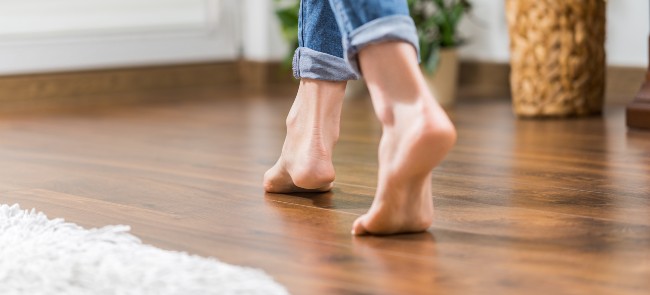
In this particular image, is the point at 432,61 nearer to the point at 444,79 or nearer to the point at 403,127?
the point at 444,79

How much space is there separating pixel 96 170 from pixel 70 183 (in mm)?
132

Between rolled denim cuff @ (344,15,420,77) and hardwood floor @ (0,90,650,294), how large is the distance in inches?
8.2

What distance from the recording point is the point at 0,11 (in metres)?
2.61

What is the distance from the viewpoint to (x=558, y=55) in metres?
2.33

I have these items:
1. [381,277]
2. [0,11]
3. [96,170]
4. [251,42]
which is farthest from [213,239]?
[251,42]

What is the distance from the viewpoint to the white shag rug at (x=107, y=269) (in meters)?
0.86

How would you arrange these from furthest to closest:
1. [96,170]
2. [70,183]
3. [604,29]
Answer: [604,29] → [96,170] → [70,183]

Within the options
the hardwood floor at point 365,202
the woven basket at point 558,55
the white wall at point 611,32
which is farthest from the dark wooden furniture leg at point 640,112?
the white wall at point 611,32

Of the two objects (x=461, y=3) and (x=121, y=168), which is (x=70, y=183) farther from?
(x=461, y=3)

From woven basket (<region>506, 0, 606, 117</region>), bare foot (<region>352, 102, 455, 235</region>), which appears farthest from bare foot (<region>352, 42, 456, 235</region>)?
woven basket (<region>506, 0, 606, 117</region>)

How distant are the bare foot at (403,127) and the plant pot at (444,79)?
169 centimetres

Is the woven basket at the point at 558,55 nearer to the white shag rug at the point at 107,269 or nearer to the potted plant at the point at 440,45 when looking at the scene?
the potted plant at the point at 440,45

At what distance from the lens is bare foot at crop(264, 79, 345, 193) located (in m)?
1.27

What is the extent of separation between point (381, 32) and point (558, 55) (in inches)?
56.6
